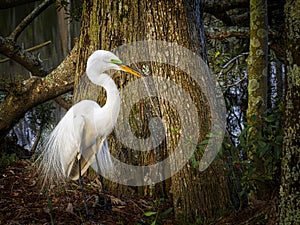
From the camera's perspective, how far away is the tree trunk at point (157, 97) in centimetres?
229

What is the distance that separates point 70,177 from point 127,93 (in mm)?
586

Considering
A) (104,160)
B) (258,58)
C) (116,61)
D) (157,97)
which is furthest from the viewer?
(258,58)

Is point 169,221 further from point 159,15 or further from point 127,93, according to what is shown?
point 159,15

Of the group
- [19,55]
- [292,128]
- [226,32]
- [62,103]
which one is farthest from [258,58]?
[62,103]

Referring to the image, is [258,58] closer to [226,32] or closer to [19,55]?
[226,32]

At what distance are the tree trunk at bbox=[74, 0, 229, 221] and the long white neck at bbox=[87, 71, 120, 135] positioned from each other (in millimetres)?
307

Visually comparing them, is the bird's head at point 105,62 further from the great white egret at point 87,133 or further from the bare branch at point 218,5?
the bare branch at point 218,5

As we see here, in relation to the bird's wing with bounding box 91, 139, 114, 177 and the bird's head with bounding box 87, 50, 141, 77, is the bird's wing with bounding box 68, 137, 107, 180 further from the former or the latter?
the bird's head with bounding box 87, 50, 141, 77

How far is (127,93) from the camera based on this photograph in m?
2.52

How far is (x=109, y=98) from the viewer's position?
2160 mm

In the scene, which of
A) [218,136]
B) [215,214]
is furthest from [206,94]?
[215,214]

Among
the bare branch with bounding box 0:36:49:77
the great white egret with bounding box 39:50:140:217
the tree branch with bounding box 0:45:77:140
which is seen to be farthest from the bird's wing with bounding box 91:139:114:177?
the bare branch with bounding box 0:36:49:77

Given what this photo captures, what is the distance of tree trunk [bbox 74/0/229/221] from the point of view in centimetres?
229

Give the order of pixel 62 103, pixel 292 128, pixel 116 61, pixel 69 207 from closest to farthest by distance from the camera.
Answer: pixel 292 128 < pixel 116 61 < pixel 69 207 < pixel 62 103
